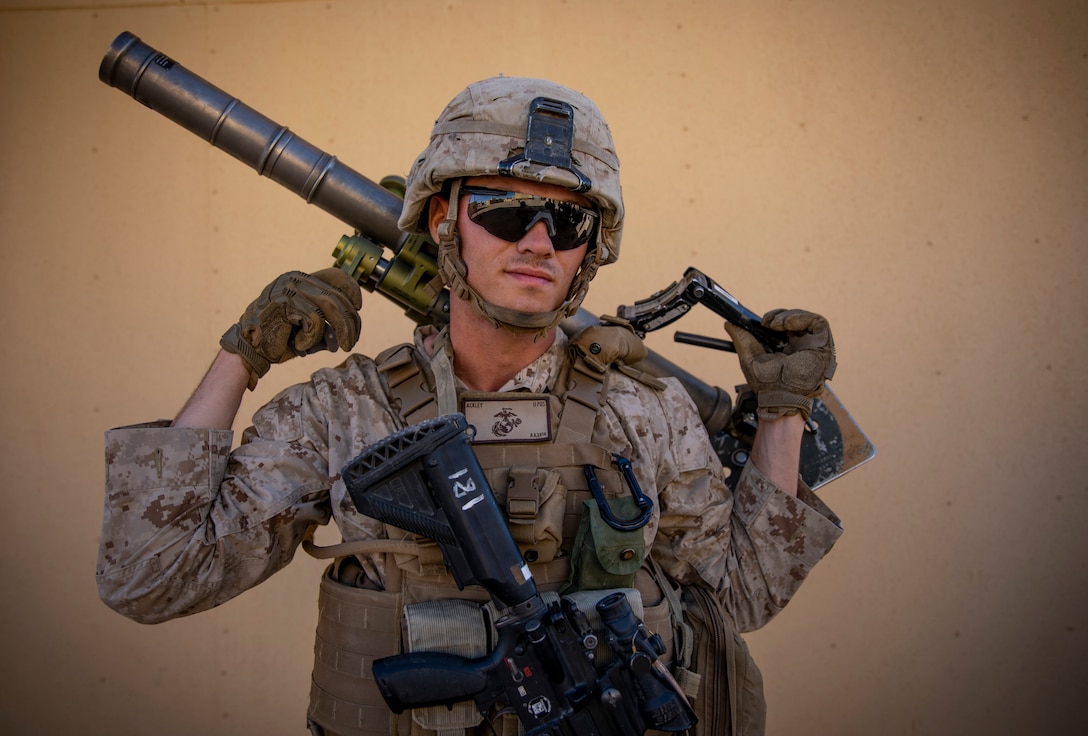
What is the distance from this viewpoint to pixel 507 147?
6.21ft

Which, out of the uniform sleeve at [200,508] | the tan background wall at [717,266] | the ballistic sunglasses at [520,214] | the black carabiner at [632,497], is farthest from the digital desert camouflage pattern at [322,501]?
the tan background wall at [717,266]

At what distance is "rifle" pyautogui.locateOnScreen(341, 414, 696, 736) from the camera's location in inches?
66.0

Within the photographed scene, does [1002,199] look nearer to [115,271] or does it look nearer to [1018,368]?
[1018,368]

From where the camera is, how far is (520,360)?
2.07m

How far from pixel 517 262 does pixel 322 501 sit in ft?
2.18

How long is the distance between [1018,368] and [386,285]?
252cm

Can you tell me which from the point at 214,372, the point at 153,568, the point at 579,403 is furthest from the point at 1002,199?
the point at 153,568

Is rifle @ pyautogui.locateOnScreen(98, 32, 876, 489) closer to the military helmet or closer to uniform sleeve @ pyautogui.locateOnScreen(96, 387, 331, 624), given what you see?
the military helmet

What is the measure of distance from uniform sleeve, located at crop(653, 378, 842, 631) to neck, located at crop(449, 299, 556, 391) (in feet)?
1.25

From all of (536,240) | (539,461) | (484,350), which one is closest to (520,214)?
(536,240)

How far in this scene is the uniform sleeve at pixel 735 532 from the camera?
2139 millimetres

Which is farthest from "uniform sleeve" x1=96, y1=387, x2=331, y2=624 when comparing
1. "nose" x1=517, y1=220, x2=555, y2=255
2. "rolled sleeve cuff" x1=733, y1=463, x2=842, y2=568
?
"rolled sleeve cuff" x1=733, y1=463, x2=842, y2=568

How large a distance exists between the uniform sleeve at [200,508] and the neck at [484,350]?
1.20 feet

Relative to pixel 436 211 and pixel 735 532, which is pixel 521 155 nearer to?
pixel 436 211
